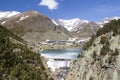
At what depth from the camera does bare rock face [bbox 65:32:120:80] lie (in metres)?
30.9

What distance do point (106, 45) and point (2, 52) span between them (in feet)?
113

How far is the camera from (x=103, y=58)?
33000 millimetres

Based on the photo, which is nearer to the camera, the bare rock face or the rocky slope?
the bare rock face

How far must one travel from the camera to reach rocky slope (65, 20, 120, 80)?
3106 cm

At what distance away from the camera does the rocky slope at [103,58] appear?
102 feet

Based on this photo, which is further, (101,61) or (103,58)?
(101,61)

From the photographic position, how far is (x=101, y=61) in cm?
3316

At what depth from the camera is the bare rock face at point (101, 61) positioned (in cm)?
3090

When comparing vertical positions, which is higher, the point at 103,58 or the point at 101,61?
the point at 103,58

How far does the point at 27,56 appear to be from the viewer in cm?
7138

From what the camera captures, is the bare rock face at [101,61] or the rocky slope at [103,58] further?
the rocky slope at [103,58]

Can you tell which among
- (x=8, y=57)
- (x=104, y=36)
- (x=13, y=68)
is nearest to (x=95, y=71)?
(x=104, y=36)

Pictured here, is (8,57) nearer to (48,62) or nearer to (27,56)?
(27,56)

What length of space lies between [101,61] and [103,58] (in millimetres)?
490
